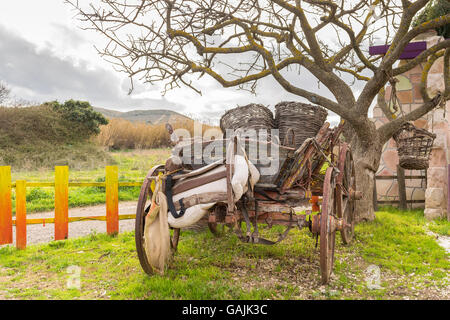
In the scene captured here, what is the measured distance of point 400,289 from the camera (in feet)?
12.5

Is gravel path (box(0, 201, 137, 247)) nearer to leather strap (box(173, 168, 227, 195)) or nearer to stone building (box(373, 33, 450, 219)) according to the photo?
leather strap (box(173, 168, 227, 195))

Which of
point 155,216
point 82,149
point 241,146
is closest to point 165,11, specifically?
point 241,146

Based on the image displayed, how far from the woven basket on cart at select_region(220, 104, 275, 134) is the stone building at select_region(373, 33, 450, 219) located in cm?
379

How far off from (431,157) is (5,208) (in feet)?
28.3

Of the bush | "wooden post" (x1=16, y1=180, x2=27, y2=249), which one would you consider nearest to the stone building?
"wooden post" (x1=16, y1=180, x2=27, y2=249)

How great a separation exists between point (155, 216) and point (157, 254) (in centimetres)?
44

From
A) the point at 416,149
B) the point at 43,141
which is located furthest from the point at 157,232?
the point at 43,141

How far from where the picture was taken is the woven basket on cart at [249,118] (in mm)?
4871

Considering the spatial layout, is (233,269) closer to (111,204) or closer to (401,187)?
(111,204)

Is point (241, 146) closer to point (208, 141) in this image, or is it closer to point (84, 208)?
point (208, 141)

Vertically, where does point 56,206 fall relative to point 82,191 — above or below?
above

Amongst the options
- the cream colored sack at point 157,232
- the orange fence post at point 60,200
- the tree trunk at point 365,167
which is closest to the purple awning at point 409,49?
the tree trunk at point 365,167

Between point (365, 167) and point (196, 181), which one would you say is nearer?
point (196, 181)

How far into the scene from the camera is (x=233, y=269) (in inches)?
A: 167
